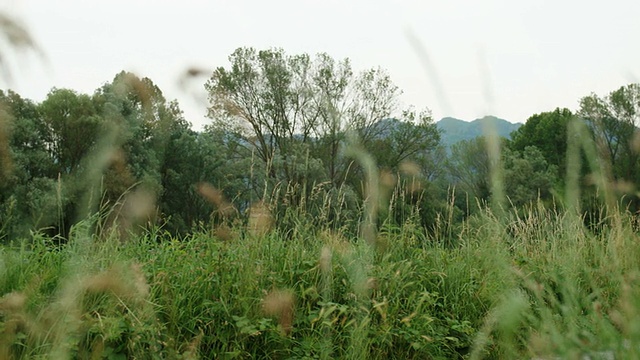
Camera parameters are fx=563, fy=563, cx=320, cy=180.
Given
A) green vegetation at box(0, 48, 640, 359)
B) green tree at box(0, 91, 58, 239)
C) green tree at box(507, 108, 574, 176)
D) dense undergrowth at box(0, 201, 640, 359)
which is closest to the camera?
green vegetation at box(0, 48, 640, 359)

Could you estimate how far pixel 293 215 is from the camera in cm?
468

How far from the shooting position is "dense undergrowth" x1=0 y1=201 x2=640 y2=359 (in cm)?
288

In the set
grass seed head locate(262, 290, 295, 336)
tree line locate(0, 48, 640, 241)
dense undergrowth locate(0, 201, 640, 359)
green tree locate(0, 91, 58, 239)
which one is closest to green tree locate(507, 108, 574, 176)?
tree line locate(0, 48, 640, 241)

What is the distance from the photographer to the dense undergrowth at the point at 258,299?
2.88 meters

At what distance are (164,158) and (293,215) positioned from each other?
79.9 ft

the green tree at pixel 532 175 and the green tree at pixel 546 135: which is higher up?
the green tree at pixel 546 135

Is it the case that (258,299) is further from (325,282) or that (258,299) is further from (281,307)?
(325,282)

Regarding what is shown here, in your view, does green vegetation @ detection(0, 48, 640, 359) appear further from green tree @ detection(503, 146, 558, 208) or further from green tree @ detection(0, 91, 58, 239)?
green tree @ detection(0, 91, 58, 239)

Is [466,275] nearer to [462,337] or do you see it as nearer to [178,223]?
[462,337]

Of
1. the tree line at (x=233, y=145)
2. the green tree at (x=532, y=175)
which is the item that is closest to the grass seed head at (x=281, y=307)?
the tree line at (x=233, y=145)

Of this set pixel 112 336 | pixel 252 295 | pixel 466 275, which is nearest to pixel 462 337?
pixel 466 275

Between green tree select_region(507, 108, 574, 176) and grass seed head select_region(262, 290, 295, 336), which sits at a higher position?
green tree select_region(507, 108, 574, 176)

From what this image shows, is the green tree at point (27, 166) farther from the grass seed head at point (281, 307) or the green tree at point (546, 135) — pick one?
the green tree at point (546, 135)

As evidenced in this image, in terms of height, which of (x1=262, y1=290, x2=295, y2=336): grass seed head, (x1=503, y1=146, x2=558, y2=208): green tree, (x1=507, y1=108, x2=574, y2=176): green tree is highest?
(x1=507, y1=108, x2=574, y2=176): green tree
